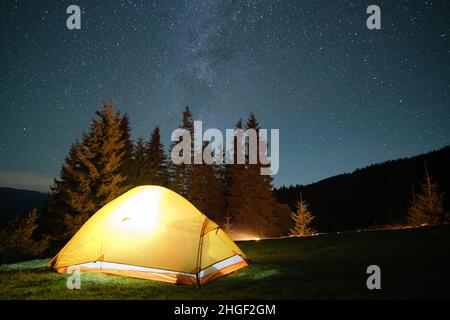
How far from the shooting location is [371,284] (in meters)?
6.10

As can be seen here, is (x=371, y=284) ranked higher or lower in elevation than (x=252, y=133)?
lower

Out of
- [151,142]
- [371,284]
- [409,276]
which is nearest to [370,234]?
[409,276]

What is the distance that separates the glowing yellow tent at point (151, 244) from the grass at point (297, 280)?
0.28 meters

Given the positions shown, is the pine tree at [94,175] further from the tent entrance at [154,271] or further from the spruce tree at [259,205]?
the spruce tree at [259,205]

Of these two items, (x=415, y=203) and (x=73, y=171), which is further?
(x=415, y=203)

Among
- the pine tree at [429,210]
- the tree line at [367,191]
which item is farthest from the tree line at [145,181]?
the tree line at [367,191]

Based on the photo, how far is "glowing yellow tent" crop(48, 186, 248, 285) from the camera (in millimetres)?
6883

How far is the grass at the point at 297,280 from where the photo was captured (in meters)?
5.66

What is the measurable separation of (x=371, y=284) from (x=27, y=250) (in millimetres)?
16385

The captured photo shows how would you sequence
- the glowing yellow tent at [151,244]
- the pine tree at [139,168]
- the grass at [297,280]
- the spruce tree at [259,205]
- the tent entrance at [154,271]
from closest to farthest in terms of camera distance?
1. the grass at [297,280]
2. the tent entrance at [154,271]
3. the glowing yellow tent at [151,244]
4. the pine tree at [139,168]
5. the spruce tree at [259,205]

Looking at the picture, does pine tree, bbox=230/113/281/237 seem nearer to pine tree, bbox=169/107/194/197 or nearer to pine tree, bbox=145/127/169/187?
pine tree, bbox=169/107/194/197

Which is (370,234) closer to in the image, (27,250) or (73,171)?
(27,250)

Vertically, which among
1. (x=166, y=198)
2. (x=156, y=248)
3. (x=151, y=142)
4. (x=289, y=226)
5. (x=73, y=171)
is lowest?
(x=289, y=226)
